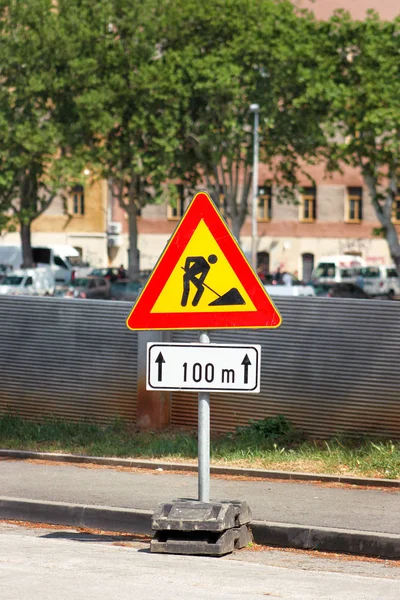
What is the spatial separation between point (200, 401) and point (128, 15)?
50.9 metres

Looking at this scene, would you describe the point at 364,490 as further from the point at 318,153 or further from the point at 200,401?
the point at 318,153

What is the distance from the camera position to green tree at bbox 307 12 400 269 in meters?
55.2

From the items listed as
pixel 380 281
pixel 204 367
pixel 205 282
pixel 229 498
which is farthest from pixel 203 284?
pixel 380 281

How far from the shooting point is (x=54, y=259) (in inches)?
2852

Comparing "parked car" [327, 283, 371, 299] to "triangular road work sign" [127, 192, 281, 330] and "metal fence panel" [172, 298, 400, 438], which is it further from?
"triangular road work sign" [127, 192, 281, 330]

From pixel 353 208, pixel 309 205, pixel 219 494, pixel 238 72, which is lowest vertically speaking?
pixel 353 208

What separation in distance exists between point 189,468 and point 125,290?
42.0 meters

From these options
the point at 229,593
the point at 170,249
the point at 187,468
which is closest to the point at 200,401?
the point at 170,249

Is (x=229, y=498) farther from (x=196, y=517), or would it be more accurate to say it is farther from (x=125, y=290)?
(x=125, y=290)

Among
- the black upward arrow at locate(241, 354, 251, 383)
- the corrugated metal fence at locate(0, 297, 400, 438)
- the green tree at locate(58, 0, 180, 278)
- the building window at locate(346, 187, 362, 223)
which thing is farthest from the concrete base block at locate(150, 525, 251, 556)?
the building window at locate(346, 187, 362, 223)

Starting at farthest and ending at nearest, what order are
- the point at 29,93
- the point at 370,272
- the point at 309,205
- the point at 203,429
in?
the point at 309,205, the point at 370,272, the point at 29,93, the point at 203,429

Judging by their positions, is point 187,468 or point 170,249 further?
point 187,468

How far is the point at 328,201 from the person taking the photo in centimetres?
7900

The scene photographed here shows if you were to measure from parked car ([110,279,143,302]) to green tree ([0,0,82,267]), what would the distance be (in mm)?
5989
